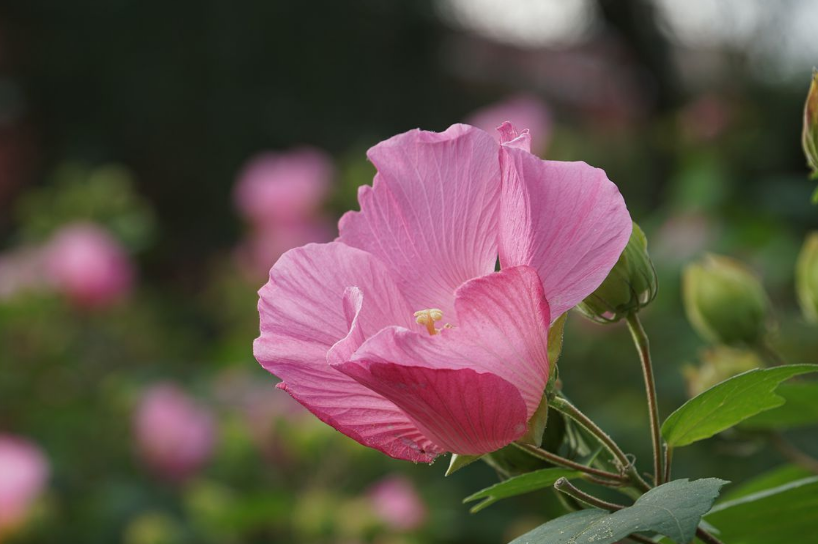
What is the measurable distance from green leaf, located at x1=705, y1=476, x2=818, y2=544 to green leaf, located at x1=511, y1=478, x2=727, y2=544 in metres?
0.10

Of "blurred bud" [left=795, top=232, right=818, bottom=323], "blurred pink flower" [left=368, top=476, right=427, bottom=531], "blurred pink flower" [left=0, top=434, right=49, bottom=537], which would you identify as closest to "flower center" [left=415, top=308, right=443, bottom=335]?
"blurred bud" [left=795, top=232, right=818, bottom=323]

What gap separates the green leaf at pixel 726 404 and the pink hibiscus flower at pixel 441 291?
57 millimetres

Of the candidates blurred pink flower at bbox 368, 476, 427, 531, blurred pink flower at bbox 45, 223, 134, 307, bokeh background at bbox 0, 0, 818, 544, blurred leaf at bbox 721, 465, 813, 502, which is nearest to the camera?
blurred leaf at bbox 721, 465, 813, 502

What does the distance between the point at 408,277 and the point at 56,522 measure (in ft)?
3.92

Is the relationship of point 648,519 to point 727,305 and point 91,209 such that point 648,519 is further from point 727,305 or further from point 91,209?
point 91,209

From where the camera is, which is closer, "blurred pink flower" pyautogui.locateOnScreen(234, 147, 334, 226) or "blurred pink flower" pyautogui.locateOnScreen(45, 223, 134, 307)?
"blurred pink flower" pyautogui.locateOnScreen(45, 223, 134, 307)

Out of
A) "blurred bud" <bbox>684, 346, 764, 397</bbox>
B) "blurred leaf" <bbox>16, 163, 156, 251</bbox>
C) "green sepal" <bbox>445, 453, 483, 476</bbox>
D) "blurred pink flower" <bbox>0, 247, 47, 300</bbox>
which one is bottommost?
"blurred pink flower" <bbox>0, 247, 47, 300</bbox>

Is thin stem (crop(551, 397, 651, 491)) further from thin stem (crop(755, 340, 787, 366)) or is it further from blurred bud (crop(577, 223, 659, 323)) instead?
thin stem (crop(755, 340, 787, 366))

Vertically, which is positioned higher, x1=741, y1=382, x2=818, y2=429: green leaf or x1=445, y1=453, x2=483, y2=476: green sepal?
x1=445, y1=453, x2=483, y2=476: green sepal

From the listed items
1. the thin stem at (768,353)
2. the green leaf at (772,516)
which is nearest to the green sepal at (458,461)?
the green leaf at (772,516)

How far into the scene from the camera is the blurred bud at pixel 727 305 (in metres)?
0.60

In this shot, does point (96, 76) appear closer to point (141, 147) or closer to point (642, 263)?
point (141, 147)

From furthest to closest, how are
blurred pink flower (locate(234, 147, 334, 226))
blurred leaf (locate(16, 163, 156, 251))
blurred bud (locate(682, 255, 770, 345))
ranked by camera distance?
1. blurred pink flower (locate(234, 147, 334, 226))
2. blurred leaf (locate(16, 163, 156, 251))
3. blurred bud (locate(682, 255, 770, 345))

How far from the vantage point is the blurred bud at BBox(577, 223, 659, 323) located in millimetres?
387
